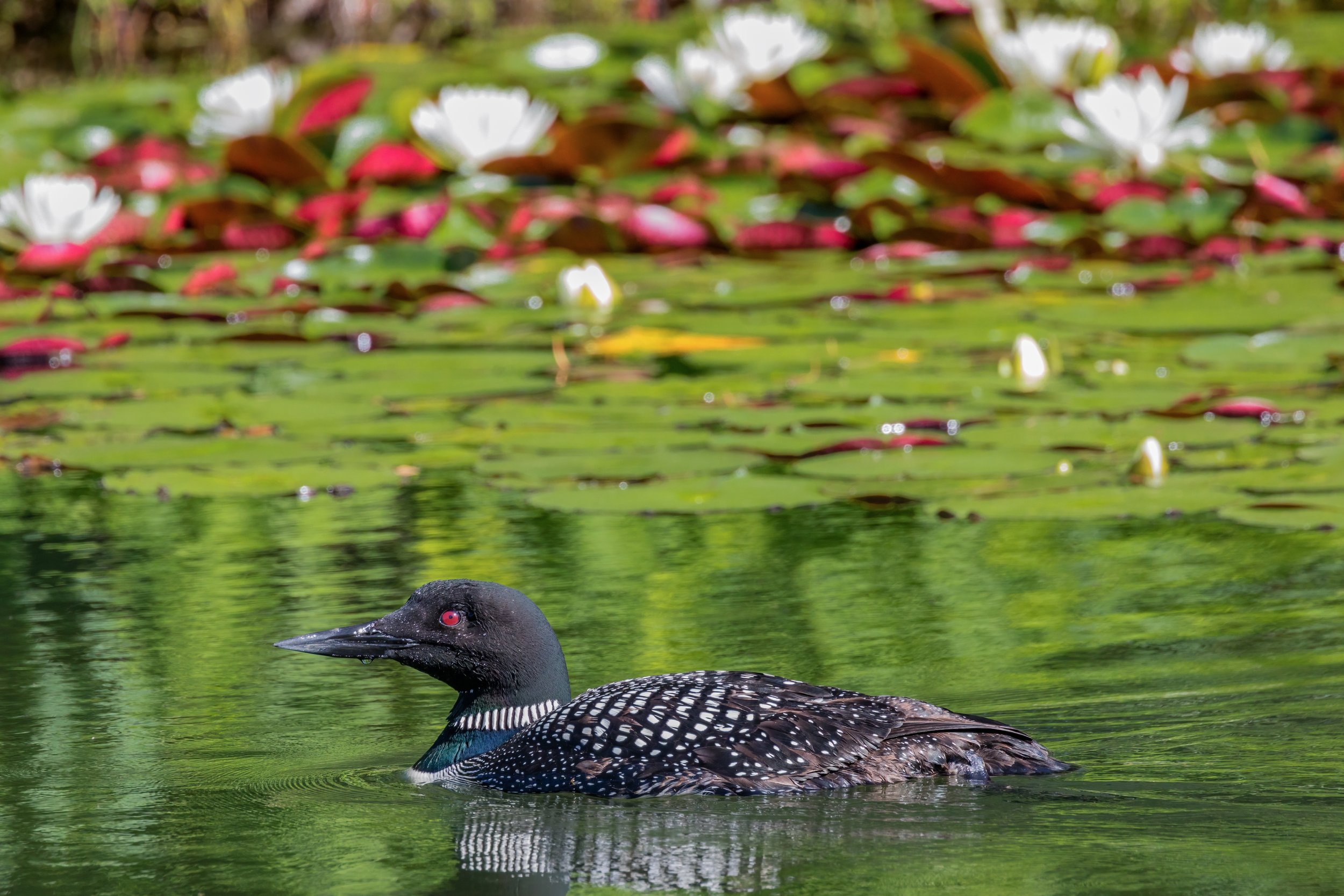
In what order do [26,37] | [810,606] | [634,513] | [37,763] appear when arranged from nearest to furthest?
1. [37,763]
2. [810,606]
3. [634,513]
4. [26,37]

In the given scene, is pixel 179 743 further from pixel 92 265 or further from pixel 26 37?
pixel 26 37

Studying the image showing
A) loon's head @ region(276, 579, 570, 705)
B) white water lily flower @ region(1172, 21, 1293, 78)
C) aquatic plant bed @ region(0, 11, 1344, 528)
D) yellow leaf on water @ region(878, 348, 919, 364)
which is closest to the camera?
loon's head @ region(276, 579, 570, 705)

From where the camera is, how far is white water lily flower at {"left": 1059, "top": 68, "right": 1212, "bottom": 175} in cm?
914

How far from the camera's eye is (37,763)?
13.4 feet

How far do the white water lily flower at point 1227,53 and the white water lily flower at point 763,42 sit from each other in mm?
2027

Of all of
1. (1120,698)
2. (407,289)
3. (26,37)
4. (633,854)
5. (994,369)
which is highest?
(26,37)

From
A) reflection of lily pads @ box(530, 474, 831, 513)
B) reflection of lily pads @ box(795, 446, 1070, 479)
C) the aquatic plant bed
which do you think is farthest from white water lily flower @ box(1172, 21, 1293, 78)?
reflection of lily pads @ box(530, 474, 831, 513)

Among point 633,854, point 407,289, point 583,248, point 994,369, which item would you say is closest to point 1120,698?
point 633,854

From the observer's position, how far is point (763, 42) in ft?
33.9

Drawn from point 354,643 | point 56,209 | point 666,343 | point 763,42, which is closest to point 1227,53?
point 763,42

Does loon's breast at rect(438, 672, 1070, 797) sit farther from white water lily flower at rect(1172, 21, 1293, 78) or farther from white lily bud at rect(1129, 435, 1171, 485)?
white water lily flower at rect(1172, 21, 1293, 78)

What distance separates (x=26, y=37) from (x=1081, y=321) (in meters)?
10.7

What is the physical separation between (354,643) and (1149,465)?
8.44 feet

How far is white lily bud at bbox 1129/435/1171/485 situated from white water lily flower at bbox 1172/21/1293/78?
547 centimetres
